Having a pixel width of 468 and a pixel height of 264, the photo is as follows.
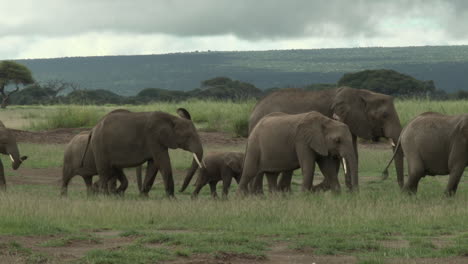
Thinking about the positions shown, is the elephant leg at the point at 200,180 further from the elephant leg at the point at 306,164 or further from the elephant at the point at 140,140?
the elephant leg at the point at 306,164

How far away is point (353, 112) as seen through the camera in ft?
55.1

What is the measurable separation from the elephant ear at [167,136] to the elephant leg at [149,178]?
1.28 ft

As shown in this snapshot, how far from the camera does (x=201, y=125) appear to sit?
3331 centimetres

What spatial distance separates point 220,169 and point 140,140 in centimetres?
183

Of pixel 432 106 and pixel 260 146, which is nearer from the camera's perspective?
pixel 260 146

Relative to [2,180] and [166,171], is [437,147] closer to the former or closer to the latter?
[166,171]

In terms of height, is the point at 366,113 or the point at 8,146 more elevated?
the point at 366,113

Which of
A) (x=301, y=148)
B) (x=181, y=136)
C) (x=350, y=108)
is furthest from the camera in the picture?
(x=350, y=108)

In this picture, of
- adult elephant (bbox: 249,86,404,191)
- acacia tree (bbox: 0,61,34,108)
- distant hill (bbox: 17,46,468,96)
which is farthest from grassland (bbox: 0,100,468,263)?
distant hill (bbox: 17,46,468,96)

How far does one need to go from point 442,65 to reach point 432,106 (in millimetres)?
140416

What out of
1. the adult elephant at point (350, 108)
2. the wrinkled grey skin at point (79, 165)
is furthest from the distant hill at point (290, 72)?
the wrinkled grey skin at point (79, 165)

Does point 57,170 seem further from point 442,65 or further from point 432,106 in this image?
point 442,65

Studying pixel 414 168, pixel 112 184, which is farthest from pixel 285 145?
pixel 112 184

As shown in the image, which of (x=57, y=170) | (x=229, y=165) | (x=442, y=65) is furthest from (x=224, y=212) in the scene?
(x=442, y=65)
